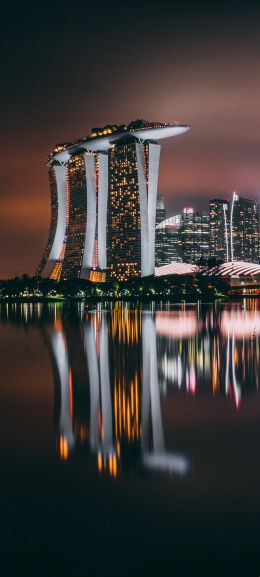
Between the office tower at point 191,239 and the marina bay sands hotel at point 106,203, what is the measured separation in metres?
62.8

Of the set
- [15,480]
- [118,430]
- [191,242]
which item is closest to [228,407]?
[118,430]

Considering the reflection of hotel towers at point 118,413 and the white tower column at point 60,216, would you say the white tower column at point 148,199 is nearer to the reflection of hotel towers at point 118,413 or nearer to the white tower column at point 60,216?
the white tower column at point 60,216

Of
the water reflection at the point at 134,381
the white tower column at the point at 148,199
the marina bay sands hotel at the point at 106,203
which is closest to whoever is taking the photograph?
the water reflection at the point at 134,381

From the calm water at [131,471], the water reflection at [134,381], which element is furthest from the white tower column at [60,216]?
the calm water at [131,471]

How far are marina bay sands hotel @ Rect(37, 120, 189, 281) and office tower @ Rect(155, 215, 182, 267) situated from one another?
178ft

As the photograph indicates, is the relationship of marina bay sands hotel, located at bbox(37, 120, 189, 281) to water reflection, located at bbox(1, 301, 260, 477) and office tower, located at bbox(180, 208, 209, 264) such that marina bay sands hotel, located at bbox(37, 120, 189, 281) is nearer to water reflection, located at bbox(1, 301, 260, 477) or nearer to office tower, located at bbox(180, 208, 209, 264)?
office tower, located at bbox(180, 208, 209, 264)

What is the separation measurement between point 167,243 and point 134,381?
544 ft

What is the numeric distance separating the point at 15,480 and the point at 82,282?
→ 98.3 metres

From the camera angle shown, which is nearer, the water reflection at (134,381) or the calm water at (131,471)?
the calm water at (131,471)

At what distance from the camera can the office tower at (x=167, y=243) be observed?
590 ft

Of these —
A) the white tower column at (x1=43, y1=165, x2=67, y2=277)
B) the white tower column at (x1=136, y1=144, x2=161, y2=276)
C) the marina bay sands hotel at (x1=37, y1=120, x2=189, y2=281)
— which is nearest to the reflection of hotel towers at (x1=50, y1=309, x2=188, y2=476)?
the white tower column at (x1=136, y1=144, x2=161, y2=276)

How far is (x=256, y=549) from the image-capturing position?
6.82 meters

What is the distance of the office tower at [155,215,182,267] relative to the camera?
590 feet

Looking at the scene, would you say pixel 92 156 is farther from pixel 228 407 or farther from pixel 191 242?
pixel 228 407
